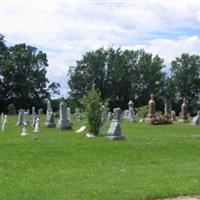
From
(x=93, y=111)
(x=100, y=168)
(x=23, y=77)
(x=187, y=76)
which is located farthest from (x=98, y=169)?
(x=187, y=76)

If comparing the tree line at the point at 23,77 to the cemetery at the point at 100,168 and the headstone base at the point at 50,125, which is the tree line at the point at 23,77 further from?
the cemetery at the point at 100,168

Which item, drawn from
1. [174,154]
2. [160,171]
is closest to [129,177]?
[160,171]

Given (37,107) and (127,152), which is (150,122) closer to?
(127,152)

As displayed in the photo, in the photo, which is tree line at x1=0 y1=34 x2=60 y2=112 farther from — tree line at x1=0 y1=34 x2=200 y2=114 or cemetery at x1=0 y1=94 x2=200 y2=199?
cemetery at x1=0 y1=94 x2=200 y2=199

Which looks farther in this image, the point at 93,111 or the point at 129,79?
the point at 129,79

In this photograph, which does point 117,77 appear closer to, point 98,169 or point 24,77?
point 24,77

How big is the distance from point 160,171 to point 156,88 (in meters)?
85.9

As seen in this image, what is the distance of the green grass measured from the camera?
11.8 metres

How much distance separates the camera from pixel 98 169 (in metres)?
15.9

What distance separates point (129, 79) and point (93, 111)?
71819mm

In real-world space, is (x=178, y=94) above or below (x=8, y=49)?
below

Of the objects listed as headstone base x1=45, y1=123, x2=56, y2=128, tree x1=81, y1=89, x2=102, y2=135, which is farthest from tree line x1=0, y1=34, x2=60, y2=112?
tree x1=81, y1=89, x2=102, y2=135

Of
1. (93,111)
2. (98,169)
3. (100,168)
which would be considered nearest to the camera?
(98,169)

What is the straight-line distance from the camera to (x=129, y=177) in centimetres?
1389
